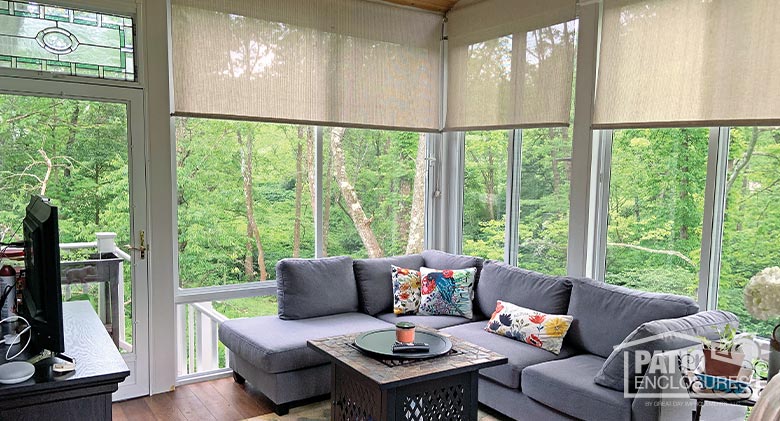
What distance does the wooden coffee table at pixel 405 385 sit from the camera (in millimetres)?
2504

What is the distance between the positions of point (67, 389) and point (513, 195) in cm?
336

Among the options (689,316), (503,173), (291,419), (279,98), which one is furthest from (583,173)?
(291,419)

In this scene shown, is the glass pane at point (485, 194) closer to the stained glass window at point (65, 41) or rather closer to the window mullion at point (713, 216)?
the window mullion at point (713, 216)

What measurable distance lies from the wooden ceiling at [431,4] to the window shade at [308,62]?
57mm

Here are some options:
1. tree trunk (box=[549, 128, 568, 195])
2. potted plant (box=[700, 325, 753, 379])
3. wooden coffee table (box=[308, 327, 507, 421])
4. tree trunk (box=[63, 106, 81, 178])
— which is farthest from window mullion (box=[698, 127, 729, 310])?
tree trunk (box=[63, 106, 81, 178])

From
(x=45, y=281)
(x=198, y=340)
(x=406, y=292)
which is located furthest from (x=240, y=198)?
(x=45, y=281)

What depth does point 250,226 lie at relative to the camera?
4121mm

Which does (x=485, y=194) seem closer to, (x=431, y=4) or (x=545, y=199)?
(x=545, y=199)

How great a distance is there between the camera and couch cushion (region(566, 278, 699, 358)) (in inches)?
116

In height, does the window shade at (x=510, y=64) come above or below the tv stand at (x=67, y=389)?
above

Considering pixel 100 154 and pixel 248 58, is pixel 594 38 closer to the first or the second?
pixel 248 58

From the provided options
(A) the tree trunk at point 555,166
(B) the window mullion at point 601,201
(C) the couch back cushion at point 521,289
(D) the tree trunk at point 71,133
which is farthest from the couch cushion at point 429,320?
(D) the tree trunk at point 71,133

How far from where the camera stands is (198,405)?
11.6 feet

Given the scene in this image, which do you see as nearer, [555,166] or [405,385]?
[405,385]
